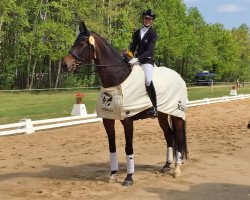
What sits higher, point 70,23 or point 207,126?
point 70,23

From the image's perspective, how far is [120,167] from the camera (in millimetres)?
8789

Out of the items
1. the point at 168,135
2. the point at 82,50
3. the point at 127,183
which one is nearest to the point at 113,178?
the point at 127,183

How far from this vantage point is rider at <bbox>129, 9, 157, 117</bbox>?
7487mm

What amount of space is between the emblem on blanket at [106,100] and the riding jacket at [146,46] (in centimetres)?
99

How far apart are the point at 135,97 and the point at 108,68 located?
28.4 inches

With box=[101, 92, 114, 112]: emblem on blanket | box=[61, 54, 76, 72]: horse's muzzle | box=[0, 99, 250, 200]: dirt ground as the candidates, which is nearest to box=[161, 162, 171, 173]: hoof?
box=[0, 99, 250, 200]: dirt ground

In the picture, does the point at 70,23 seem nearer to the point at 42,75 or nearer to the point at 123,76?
the point at 42,75

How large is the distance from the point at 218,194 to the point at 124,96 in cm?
230

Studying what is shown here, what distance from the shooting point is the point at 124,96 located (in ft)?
23.3

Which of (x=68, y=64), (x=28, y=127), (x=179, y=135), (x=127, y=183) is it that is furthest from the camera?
(x=28, y=127)

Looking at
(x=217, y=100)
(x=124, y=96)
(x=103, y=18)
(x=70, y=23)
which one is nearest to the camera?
(x=124, y=96)

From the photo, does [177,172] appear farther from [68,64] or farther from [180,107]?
[68,64]

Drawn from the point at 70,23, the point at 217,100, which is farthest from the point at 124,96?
the point at 70,23

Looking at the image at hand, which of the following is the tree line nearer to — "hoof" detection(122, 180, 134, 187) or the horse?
the horse
